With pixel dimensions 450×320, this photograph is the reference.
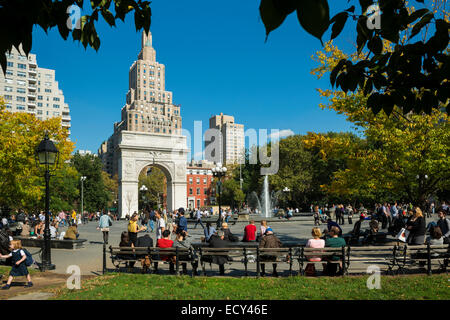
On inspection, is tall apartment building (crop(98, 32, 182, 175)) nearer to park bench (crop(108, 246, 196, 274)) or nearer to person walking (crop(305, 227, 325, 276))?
park bench (crop(108, 246, 196, 274))

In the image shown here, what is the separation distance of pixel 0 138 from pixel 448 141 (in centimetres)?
2065

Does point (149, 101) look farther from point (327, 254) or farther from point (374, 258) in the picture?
point (374, 258)

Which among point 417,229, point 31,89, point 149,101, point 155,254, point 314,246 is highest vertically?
point 149,101

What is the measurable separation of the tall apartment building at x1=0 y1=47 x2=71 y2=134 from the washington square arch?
1962cm

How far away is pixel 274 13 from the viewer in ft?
4.96

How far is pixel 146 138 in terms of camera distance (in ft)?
150

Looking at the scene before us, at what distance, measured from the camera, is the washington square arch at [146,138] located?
43812 mm

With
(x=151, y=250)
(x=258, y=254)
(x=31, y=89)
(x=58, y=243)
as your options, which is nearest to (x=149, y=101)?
(x=31, y=89)

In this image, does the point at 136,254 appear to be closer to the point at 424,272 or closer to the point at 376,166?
the point at 424,272

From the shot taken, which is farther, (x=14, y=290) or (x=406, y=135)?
(x=406, y=135)

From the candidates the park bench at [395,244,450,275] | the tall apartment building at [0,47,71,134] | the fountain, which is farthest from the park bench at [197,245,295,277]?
the tall apartment building at [0,47,71,134]

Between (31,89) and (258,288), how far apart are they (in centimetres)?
8779

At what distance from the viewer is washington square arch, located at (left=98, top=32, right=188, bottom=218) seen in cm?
4381
